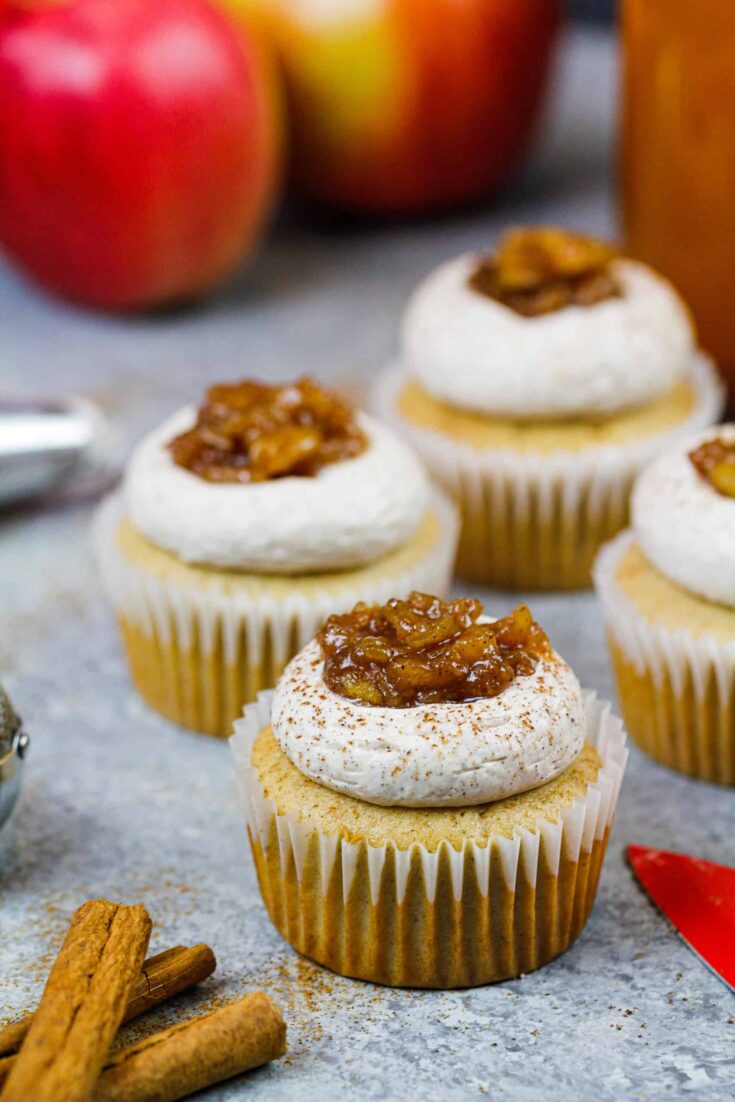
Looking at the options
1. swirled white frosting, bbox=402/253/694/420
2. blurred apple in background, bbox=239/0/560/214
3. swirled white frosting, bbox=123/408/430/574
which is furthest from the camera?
blurred apple in background, bbox=239/0/560/214

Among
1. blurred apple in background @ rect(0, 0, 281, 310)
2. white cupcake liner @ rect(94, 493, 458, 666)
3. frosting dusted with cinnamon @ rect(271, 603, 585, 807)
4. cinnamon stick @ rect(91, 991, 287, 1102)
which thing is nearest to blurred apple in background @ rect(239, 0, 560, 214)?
blurred apple in background @ rect(0, 0, 281, 310)

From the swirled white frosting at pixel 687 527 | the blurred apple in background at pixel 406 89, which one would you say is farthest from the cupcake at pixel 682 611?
the blurred apple in background at pixel 406 89

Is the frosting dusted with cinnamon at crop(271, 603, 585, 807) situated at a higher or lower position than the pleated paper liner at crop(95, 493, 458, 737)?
higher

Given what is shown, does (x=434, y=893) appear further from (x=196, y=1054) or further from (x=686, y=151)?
(x=686, y=151)

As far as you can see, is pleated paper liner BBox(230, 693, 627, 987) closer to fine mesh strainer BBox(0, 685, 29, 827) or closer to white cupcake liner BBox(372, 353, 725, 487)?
fine mesh strainer BBox(0, 685, 29, 827)

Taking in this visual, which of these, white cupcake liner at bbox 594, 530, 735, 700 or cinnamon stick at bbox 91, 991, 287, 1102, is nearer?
cinnamon stick at bbox 91, 991, 287, 1102

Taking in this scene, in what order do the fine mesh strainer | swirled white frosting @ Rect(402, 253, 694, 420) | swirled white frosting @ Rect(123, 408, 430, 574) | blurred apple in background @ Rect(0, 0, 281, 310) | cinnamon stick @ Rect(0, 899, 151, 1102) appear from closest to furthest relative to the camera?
cinnamon stick @ Rect(0, 899, 151, 1102), the fine mesh strainer, swirled white frosting @ Rect(123, 408, 430, 574), swirled white frosting @ Rect(402, 253, 694, 420), blurred apple in background @ Rect(0, 0, 281, 310)

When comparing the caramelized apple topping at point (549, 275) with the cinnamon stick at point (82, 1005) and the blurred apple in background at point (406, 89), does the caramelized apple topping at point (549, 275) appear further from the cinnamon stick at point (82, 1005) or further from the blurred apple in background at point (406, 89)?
the cinnamon stick at point (82, 1005)
